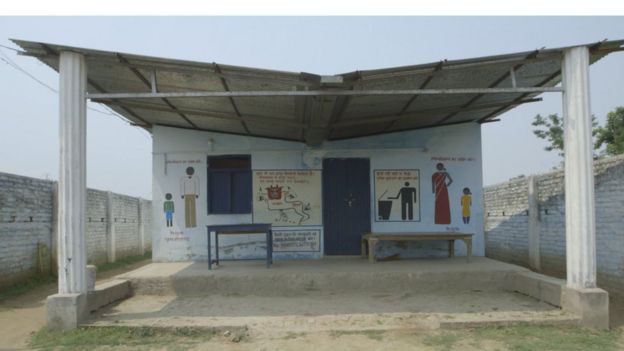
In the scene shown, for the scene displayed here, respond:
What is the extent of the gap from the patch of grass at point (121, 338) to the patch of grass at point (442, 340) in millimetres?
2441

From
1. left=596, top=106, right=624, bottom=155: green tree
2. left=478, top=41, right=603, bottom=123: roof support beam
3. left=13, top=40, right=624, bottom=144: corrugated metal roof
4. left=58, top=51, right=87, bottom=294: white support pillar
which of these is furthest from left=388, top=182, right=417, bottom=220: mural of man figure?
left=596, top=106, right=624, bottom=155: green tree

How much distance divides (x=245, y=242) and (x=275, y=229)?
667 millimetres

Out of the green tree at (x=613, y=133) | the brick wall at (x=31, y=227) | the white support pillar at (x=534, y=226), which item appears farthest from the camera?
the green tree at (x=613, y=133)

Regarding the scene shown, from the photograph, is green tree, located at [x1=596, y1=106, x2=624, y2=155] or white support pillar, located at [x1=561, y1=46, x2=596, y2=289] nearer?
white support pillar, located at [x1=561, y1=46, x2=596, y2=289]

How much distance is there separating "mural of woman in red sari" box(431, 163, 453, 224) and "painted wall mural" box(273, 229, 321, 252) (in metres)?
2.56

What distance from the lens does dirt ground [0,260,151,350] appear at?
5.52 m

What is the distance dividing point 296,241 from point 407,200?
246 centimetres

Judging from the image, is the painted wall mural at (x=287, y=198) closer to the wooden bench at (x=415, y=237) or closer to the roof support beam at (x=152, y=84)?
the wooden bench at (x=415, y=237)

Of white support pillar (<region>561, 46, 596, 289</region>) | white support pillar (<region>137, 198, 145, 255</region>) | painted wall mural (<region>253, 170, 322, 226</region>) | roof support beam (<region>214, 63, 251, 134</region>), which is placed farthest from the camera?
white support pillar (<region>137, 198, 145, 255</region>)

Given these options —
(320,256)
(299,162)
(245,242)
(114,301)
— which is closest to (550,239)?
(320,256)

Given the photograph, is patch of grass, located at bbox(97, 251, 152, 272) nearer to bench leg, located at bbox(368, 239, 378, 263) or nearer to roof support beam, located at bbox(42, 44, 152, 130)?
roof support beam, located at bbox(42, 44, 152, 130)

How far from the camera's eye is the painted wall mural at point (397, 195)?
32.3 ft

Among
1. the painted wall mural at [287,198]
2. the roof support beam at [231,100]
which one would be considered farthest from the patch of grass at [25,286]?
the roof support beam at [231,100]

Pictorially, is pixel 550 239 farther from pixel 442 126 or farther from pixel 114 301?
pixel 114 301
